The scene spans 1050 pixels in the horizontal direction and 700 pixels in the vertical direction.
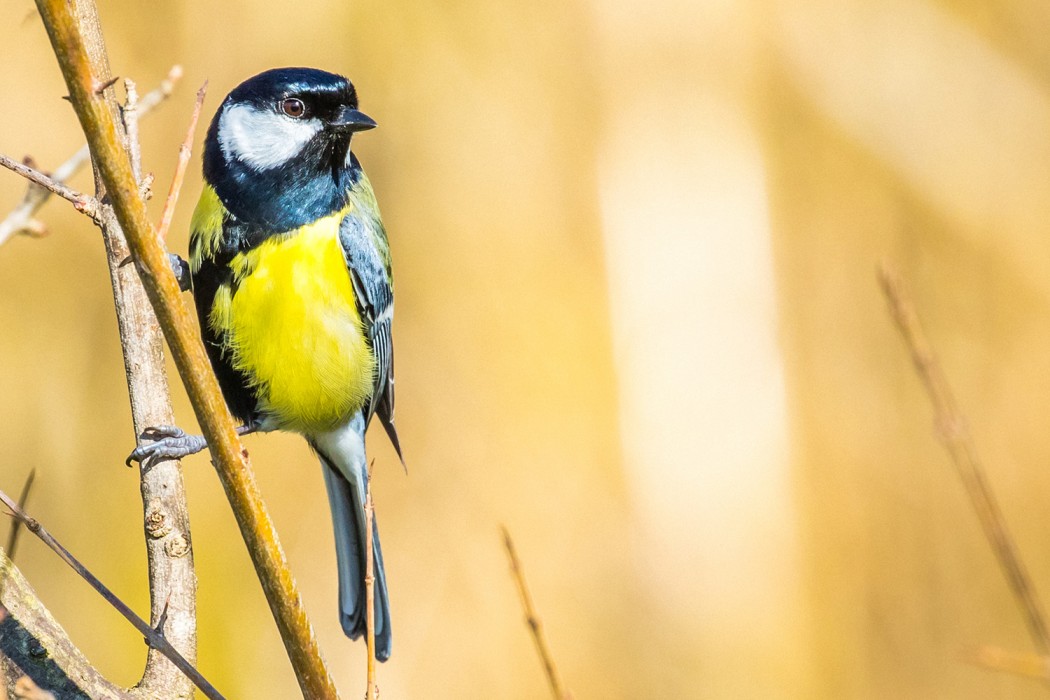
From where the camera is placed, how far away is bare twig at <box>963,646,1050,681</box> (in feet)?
5.07

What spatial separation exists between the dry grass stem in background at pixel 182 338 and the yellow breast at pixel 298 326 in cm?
106

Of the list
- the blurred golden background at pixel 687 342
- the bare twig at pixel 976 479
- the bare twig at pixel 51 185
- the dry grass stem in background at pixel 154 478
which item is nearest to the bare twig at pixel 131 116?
the dry grass stem in background at pixel 154 478

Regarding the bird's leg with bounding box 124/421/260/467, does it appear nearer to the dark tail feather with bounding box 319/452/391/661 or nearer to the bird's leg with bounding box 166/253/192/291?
the bird's leg with bounding box 166/253/192/291

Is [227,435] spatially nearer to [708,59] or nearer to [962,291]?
[708,59]

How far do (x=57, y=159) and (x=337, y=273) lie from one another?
7.20 ft

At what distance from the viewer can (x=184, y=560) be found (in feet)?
5.91

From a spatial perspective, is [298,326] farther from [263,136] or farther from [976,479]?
[976,479]

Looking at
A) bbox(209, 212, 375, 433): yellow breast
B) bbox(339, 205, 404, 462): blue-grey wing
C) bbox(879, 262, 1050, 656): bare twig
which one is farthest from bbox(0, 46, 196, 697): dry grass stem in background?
bbox(879, 262, 1050, 656): bare twig

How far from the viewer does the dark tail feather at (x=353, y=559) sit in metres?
2.65

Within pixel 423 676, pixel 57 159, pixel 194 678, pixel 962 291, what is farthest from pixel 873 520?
pixel 194 678

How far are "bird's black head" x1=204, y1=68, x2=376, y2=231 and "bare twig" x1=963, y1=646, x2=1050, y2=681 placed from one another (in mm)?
1688

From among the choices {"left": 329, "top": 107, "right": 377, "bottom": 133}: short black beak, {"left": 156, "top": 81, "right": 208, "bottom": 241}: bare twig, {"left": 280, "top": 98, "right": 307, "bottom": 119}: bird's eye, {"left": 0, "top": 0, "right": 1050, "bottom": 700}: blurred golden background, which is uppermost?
{"left": 280, "top": 98, "right": 307, "bottom": 119}: bird's eye

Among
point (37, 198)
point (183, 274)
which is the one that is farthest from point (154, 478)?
point (183, 274)

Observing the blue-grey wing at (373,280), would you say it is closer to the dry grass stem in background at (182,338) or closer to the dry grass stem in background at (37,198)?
the dry grass stem in background at (37,198)
